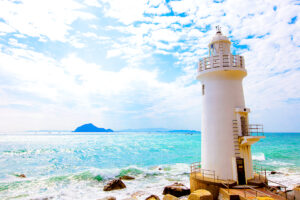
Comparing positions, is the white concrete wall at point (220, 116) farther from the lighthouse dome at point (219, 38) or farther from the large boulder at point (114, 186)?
the large boulder at point (114, 186)

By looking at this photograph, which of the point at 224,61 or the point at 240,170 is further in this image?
the point at 224,61

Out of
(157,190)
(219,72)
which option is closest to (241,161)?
(219,72)

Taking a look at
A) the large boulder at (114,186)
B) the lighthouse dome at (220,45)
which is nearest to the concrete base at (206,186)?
the lighthouse dome at (220,45)

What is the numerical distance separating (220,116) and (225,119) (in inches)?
12.0

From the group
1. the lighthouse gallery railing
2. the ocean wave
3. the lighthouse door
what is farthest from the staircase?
the ocean wave

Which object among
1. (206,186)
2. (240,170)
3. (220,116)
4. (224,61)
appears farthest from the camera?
(224,61)

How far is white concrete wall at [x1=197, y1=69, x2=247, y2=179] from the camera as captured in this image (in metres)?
10.5

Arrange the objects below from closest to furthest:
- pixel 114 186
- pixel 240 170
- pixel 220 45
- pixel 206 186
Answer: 1. pixel 206 186
2. pixel 240 170
3. pixel 220 45
4. pixel 114 186

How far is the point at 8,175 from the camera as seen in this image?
22.5 metres

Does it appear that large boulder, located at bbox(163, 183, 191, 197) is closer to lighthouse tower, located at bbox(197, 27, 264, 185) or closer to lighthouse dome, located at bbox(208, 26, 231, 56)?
lighthouse tower, located at bbox(197, 27, 264, 185)

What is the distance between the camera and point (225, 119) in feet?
35.0

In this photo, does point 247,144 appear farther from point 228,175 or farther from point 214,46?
point 214,46

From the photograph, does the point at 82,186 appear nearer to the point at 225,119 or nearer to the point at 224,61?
the point at 225,119

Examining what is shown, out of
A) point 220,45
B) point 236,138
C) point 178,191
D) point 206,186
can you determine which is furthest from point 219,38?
point 178,191
